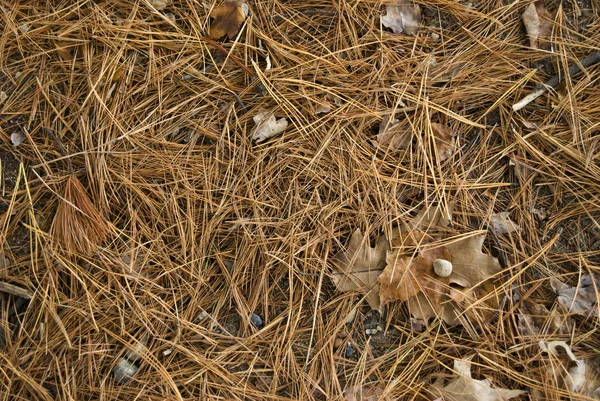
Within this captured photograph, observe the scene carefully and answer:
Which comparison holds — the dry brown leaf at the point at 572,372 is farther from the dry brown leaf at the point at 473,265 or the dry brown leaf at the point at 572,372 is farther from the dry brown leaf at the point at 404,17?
the dry brown leaf at the point at 404,17

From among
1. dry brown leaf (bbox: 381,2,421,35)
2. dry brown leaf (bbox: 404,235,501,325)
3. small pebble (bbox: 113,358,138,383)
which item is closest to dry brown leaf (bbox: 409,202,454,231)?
dry brown leaf (bbox: 404,235,501,325)

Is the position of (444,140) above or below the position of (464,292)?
above

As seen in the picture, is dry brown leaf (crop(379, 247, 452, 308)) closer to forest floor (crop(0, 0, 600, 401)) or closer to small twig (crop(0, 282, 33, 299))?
forest floor (crop(0, 0, 600, 401))

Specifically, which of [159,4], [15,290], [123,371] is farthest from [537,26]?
[15,290]

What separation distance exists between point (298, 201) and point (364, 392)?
0.69 metres

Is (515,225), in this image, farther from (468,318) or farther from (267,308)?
(267,308)

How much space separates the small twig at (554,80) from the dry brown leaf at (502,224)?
0.39 m

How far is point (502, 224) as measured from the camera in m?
1.73

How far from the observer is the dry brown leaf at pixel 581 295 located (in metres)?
1.64

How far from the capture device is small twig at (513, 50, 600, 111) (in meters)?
1.76

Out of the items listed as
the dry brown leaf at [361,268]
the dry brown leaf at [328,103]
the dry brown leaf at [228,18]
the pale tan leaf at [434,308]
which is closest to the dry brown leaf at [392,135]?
the dry brown leaf at [328,103]

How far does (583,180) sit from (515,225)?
29 centimetres

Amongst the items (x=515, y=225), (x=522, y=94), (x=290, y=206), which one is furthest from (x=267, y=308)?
(x=522, y=94)

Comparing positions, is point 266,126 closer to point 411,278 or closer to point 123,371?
point 411,278
